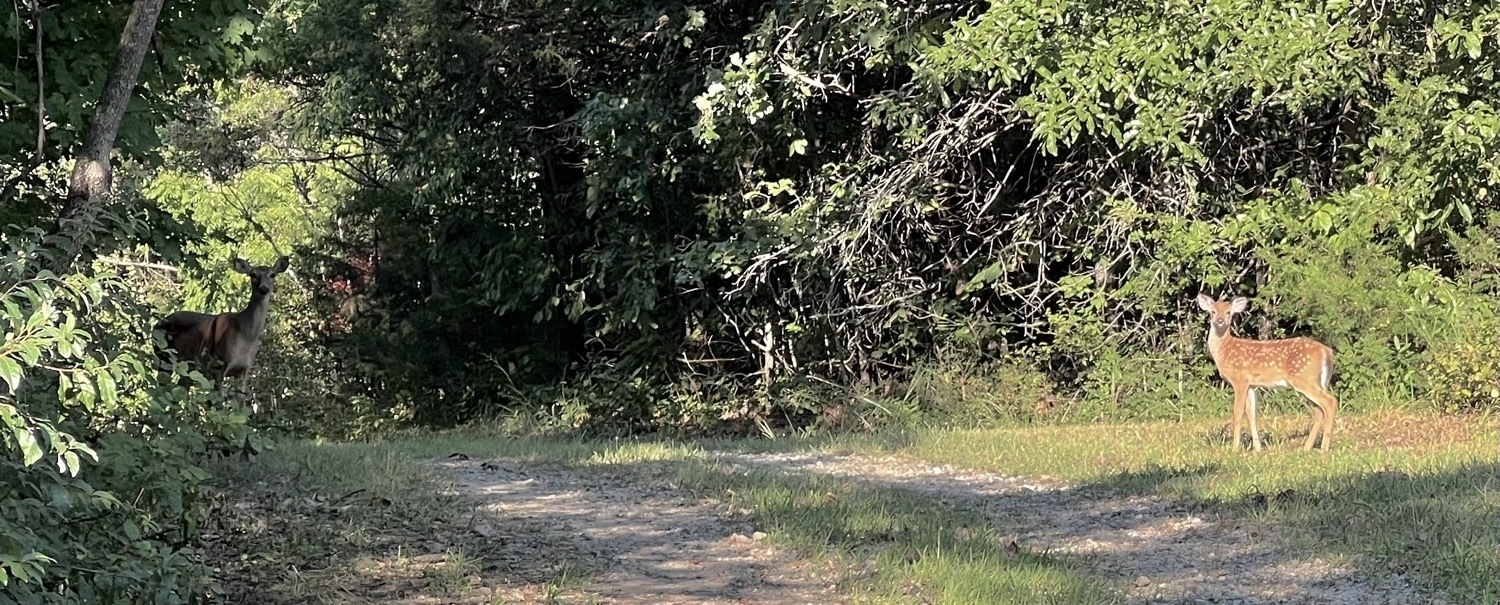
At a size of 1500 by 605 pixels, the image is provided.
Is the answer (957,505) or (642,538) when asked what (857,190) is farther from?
(642,538)

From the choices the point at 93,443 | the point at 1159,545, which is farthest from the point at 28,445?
the point at 1159,545

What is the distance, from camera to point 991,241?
17312mm

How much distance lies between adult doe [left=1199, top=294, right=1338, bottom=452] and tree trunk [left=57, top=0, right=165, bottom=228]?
7.72 meters

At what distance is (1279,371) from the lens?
36.5ft

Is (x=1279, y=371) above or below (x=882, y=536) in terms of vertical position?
above

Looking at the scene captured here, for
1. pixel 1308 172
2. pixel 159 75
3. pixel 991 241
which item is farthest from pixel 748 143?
pixel 159 75

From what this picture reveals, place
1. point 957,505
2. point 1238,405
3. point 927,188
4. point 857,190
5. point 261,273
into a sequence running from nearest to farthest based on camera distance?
1. point 957,505
2. point 1238,405
3. point 261,273
4. point 857,190
5. point 927,188

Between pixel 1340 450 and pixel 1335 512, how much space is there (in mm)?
2753

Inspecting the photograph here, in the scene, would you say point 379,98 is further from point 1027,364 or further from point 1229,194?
point 1229,194

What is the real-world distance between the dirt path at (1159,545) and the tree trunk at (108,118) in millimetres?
4809

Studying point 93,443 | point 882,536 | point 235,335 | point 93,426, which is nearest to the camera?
point 93,443

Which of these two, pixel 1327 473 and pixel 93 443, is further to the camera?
pixel 1327 473

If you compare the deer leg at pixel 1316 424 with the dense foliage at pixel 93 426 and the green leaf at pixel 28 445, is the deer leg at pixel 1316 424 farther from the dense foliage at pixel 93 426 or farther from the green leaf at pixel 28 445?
the green leaf at pixel 28 445

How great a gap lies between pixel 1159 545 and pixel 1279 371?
363 centimetres
